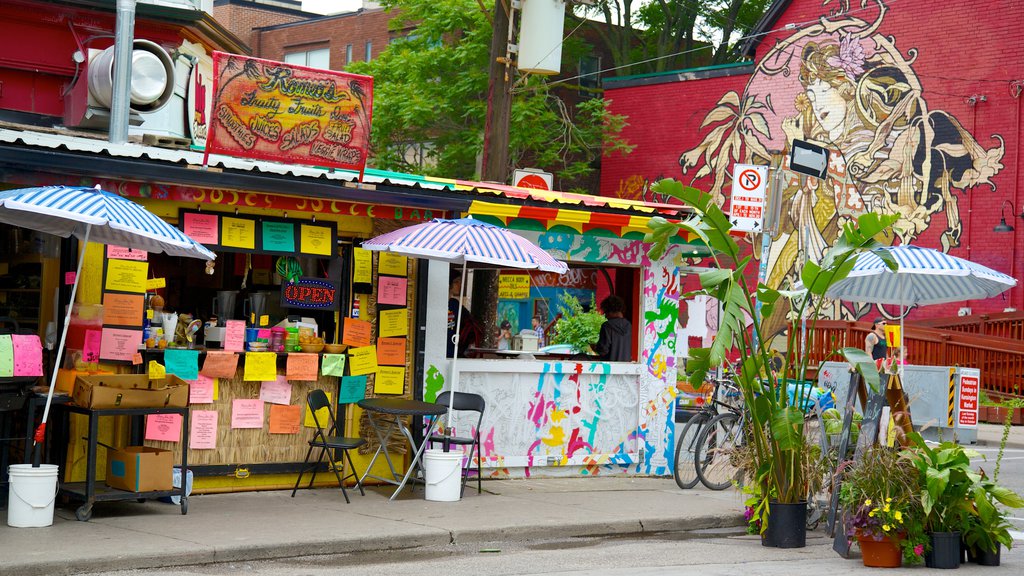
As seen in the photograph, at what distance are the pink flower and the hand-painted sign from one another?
18.0 m

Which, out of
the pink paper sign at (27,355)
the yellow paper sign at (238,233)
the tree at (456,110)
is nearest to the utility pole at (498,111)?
the yellow paper sign at (238,233)

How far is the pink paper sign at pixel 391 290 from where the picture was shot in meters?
11.1

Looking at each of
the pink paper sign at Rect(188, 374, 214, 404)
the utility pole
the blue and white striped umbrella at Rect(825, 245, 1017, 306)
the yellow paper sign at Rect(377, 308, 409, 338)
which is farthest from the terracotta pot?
the utility pole

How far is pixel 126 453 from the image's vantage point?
30.2ft

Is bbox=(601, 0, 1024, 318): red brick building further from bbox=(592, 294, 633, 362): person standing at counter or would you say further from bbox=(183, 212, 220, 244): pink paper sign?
bbox=(183, 212, 220, 244): pink paper sign

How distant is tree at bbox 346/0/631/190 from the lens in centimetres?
3158

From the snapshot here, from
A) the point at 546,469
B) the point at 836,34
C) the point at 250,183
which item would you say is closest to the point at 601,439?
the point at 546,469

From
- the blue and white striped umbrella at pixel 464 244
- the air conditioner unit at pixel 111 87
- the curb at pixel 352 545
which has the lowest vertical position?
the curb at pixel 352 545

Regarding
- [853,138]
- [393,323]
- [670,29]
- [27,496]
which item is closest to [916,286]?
[393,323]

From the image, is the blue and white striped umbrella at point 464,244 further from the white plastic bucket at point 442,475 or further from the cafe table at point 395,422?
the white plastic bucket at point 442,475

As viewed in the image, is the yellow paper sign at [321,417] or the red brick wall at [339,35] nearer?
the yellow paper sign at [321,417]

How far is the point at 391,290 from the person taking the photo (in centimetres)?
1119

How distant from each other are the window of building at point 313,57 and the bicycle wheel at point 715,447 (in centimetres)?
3691

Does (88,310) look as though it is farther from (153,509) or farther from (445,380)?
(445,380)
